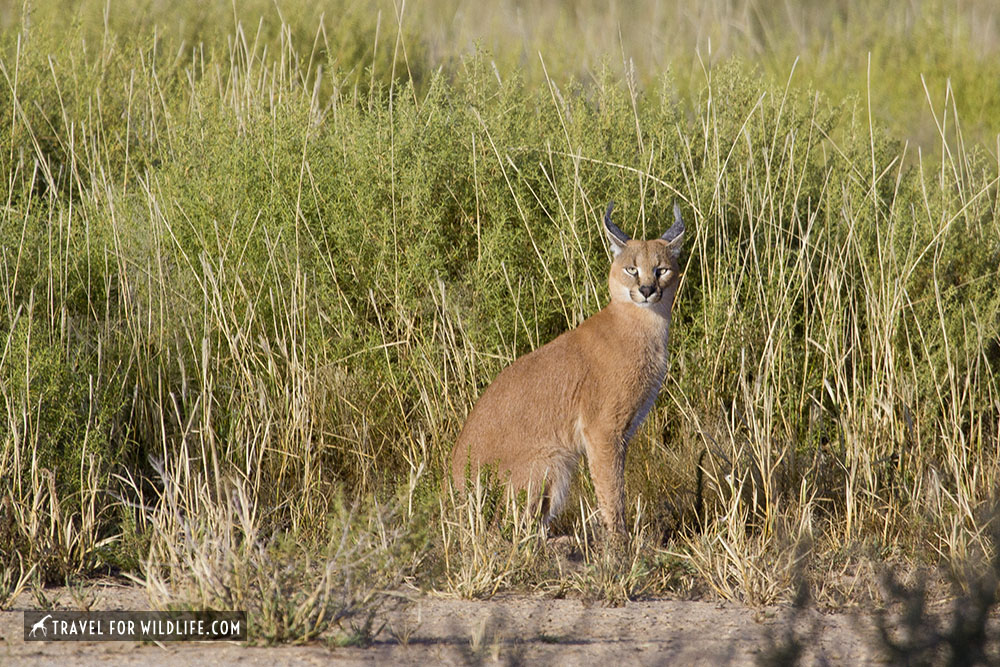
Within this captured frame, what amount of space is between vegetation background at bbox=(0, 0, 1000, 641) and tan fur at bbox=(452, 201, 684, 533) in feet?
0.81

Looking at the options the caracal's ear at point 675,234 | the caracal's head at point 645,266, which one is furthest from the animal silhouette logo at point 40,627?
the caracal's ear at point 675,234

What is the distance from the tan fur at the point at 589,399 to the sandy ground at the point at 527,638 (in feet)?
2.35

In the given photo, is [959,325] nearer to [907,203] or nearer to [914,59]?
[907,203]

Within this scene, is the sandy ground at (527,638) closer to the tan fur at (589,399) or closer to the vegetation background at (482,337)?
the vegetation background at (482,337)

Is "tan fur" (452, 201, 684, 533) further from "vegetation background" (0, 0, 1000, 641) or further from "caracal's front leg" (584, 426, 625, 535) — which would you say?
"vegetation background" (0, 0, 1000, 641)

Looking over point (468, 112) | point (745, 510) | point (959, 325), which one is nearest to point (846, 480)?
point (745, 510)

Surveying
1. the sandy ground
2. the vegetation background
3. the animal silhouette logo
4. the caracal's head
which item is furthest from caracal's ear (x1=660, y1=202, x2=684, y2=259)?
the animal silhouette logo

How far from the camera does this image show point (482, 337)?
5324mm

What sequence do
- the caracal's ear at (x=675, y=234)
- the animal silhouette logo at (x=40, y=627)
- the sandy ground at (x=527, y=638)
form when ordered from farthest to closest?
the caracal's ear at (x=675, y=234), the animal silhouette logo at (x=40, y=627), the sandy ground at (x=527, y=638)

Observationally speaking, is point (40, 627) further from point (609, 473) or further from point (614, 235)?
point (614, 235)

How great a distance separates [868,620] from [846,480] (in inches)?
42.4

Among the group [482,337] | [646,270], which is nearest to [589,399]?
[646,270]

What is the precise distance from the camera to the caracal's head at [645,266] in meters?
4.54

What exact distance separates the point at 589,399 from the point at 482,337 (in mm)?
869
